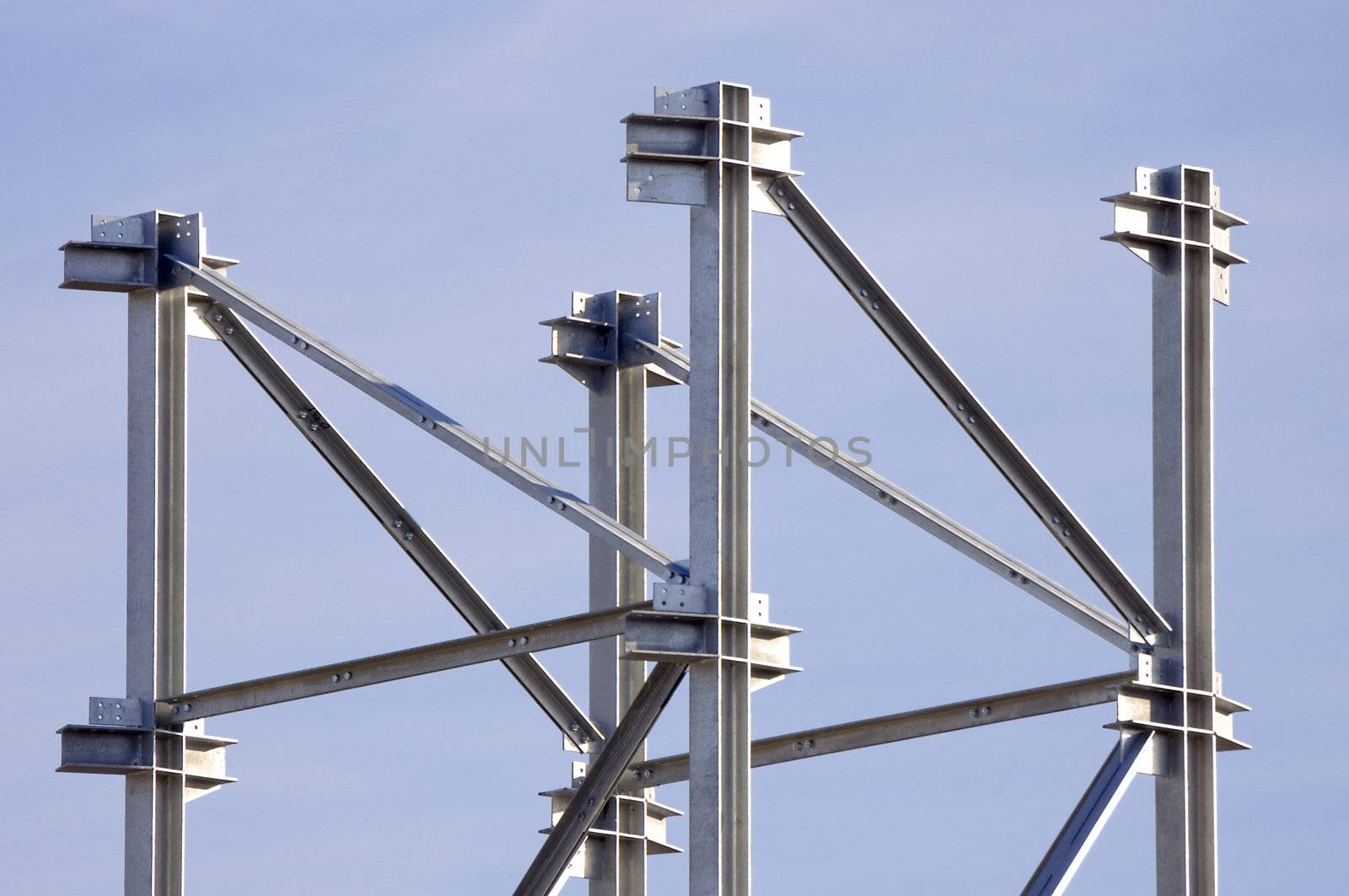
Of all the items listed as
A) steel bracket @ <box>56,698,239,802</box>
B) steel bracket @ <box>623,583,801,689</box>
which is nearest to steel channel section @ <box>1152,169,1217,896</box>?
steel bracket @ <box>623,583,801,689</box>

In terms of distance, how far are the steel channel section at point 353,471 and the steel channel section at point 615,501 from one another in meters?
2.50

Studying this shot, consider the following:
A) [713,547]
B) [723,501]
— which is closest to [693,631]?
[713,547]

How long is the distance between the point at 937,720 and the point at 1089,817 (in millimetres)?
1399

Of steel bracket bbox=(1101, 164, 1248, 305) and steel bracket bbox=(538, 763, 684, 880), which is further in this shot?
steel bracket bbox=(538, 763, 684, 880)

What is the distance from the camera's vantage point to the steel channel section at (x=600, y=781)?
21750mm

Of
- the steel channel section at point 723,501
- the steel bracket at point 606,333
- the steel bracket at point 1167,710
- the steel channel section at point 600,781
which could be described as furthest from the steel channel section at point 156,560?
the steel bracket at point 1167,710

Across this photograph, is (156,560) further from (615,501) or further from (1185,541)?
(1185,541)

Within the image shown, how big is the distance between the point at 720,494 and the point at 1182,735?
4.47 metres

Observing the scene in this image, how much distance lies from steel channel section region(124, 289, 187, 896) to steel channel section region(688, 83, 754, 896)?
524 cm

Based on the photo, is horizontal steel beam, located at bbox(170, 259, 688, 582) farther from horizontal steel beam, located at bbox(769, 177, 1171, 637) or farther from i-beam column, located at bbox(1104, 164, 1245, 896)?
i-beam column, located at bbox(1104, 164, 1245, 896)

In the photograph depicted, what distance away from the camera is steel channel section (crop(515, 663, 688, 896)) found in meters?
21.8

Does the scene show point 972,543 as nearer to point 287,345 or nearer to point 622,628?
point 622,628

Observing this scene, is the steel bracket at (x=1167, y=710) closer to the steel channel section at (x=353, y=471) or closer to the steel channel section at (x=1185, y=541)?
the steel channel section at (x=1185, y=541)

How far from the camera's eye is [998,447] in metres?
A: 23.6
